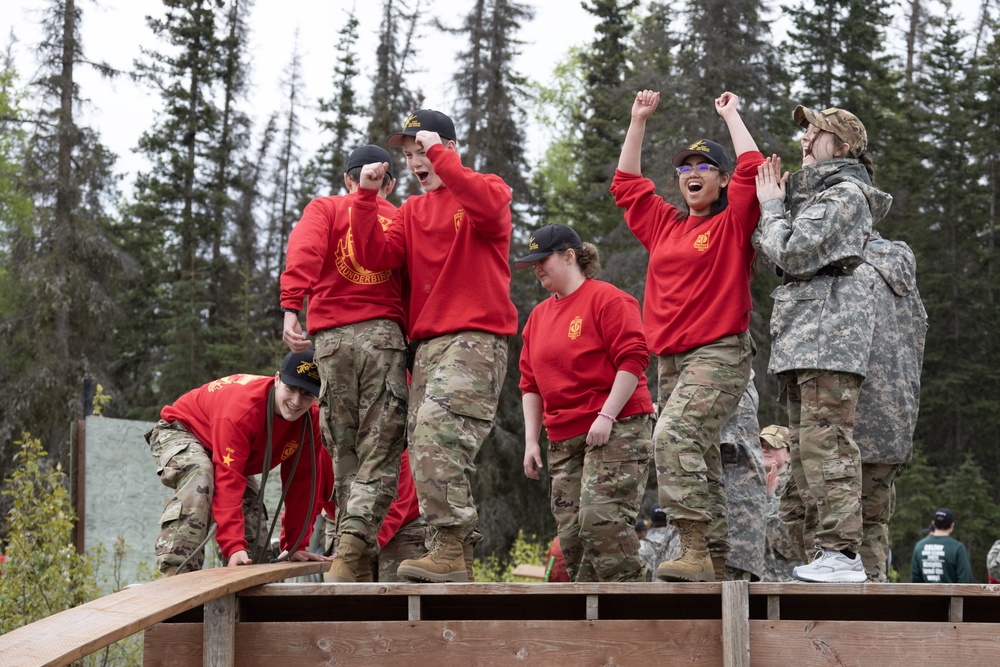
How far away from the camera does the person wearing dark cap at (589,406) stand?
5730 millimetres

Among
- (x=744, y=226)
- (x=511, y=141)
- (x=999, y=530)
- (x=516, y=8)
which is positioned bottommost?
(x=999, y=530)

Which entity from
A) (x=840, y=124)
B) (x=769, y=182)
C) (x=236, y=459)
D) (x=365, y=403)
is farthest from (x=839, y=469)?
(x=236, y=459)

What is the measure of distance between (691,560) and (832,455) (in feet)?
2.59

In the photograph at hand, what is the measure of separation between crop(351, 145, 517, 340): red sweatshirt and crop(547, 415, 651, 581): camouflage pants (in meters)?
0.82

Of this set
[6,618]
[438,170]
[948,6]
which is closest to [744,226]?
[438,170]

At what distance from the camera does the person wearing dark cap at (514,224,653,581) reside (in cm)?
573

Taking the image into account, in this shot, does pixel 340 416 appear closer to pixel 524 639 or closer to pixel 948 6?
pixel 524 639

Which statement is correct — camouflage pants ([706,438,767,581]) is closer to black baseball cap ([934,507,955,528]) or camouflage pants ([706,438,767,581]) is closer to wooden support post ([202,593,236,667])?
wooden support post ([202,593,236,667])

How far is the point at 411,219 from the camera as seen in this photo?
230 inches

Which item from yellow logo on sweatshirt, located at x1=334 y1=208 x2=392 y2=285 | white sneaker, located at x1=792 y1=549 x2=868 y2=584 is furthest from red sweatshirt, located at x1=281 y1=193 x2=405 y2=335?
white sneaker, located at x1=792 y1=549 x2=868 y2=584

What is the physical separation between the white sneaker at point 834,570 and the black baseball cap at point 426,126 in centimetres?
269

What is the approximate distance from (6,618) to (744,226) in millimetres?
6258

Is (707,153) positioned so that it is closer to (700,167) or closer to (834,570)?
(700,167)

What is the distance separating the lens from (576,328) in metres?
6.01
